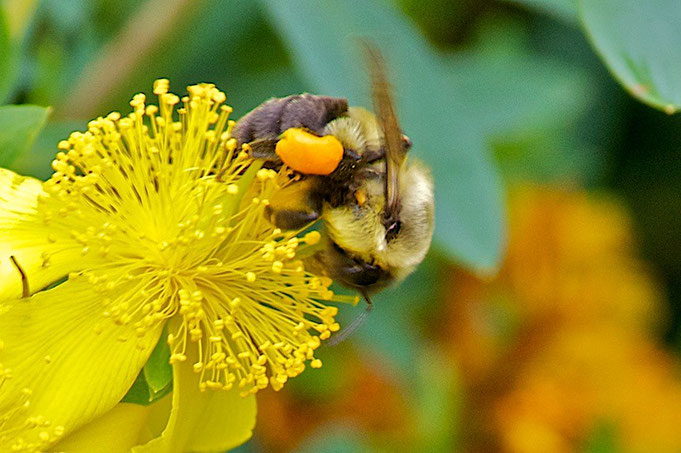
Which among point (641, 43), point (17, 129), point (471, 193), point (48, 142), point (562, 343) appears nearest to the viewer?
point (17, 129)

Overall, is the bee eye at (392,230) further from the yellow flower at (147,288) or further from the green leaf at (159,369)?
the green leaf at (159,369)

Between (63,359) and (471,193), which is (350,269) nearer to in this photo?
(63,359)

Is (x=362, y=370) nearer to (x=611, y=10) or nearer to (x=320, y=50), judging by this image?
(x=320, y=50)

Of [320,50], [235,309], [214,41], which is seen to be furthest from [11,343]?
[214,41]

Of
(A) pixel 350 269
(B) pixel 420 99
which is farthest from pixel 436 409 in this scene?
(A) pixel 350 269

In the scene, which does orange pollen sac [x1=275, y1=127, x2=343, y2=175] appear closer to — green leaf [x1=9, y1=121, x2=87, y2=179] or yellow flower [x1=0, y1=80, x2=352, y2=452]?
yellow flower [x1=0, y1=80, x2=352, y2=452]
